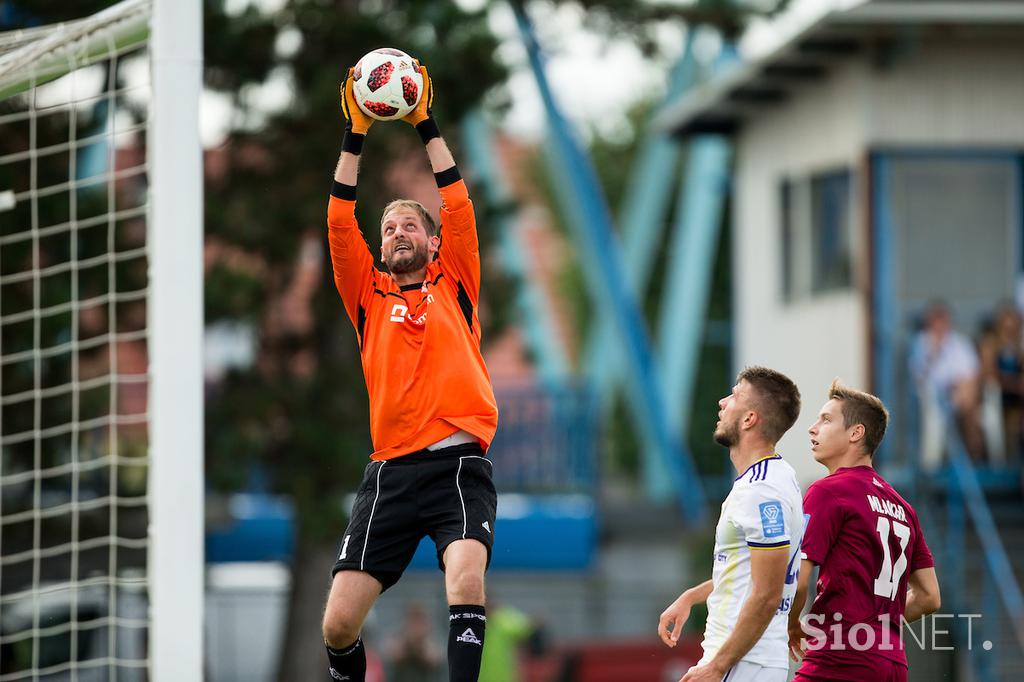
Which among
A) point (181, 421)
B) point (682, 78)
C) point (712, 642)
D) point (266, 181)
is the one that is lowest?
point (712, 642)

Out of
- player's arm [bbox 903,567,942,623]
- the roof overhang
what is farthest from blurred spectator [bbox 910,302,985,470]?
player's arm [bbox 903,567,942,623]

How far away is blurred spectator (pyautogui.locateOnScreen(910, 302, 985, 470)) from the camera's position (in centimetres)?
1655

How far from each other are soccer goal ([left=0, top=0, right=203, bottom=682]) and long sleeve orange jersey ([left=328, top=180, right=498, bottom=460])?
818 millimetres

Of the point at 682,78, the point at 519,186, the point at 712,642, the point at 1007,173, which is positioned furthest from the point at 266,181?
the point at 519,186

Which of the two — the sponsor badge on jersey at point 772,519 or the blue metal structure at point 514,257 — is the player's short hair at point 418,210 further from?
the blue metal structure at point 514,257

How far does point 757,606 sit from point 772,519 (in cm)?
31

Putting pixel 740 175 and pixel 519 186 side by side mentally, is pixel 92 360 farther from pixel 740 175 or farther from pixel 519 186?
pixel 519 186

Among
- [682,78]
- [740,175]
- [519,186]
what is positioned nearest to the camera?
[740,175]

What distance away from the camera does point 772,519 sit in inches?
229

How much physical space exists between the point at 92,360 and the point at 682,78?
13017mm

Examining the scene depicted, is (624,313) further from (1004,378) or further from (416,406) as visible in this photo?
(416,406)

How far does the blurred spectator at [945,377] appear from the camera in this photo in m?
16.5

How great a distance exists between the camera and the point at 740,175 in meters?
22.1

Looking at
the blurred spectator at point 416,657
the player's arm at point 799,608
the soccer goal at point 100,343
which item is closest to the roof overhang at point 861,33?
the soccer goal at point 100,343
